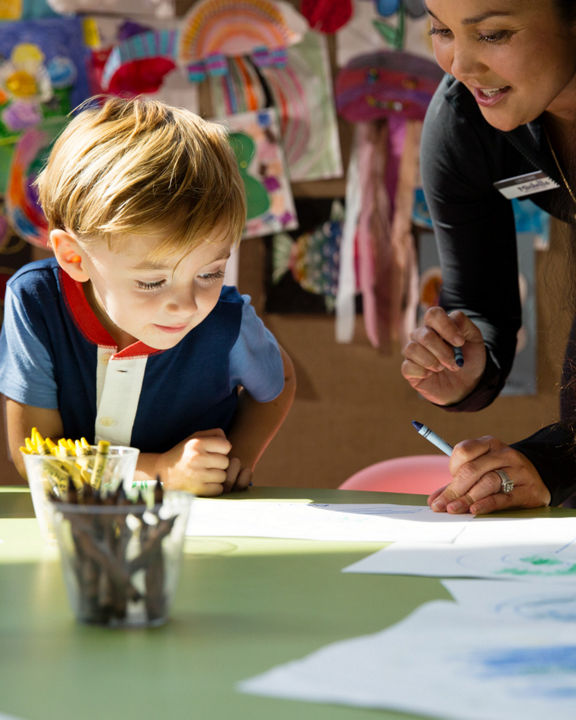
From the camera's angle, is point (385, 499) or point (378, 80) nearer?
point (385, 499)

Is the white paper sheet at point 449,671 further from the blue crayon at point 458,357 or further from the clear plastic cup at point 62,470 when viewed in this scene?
the blue crayon at point 458,357

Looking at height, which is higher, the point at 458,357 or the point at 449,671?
the point at 449,671

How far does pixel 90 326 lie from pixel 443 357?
0.44m

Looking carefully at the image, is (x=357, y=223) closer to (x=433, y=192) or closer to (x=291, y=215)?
(x=291, y=215)

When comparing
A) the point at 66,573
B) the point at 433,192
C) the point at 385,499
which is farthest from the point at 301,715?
the point at 433,192

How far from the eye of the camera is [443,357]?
3.51 feet

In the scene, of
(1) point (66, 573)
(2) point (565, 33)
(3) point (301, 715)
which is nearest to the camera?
(3) point (301, 715)

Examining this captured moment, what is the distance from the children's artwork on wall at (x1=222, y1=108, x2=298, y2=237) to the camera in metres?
2.39

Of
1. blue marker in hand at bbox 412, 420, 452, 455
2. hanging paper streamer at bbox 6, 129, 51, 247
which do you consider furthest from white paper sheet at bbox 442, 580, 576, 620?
hanging paper streamer at bbox 6, 129, 51, 247

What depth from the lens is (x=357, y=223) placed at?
7.78 ft

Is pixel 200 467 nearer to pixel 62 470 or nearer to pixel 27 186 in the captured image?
pixel 62 470

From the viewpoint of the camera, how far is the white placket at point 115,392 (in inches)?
46.6

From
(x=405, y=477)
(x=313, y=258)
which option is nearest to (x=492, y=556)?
(x=405, y=477)

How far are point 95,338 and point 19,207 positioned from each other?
1.35 meters
